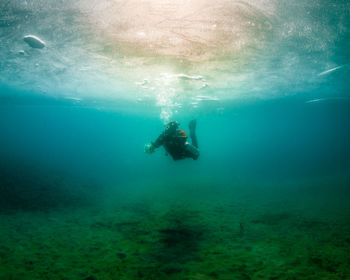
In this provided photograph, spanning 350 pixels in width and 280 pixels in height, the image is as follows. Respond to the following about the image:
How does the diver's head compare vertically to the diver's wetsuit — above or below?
above

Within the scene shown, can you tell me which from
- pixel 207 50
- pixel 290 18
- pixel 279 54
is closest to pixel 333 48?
pixel 279 54

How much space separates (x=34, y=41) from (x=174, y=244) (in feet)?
36.7

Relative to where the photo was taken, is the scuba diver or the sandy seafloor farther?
the scuba diver

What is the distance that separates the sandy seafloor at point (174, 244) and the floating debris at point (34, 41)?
28.0ft

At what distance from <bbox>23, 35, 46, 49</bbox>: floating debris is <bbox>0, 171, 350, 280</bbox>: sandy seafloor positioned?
8527 millimetres

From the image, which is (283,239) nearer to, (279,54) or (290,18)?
(290,18)

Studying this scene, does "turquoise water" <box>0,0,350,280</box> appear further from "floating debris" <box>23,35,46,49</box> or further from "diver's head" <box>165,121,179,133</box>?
"diver's head" <box>165,121,179,133</box>

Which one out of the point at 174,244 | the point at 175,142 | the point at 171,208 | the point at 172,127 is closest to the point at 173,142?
the point at 175,142

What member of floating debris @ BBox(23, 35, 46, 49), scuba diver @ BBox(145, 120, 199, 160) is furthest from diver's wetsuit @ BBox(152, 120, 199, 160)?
floating debris @ BBox(23, 35, 46, 49)

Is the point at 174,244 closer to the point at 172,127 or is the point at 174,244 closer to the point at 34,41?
the point at 172,127

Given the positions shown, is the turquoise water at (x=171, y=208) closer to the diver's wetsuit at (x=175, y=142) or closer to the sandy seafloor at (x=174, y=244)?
the sandy seafloor at (x=174, y=244)

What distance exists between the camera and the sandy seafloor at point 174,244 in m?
5.01

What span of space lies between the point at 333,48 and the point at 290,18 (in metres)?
4.89

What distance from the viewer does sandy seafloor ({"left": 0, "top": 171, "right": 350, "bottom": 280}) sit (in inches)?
197
